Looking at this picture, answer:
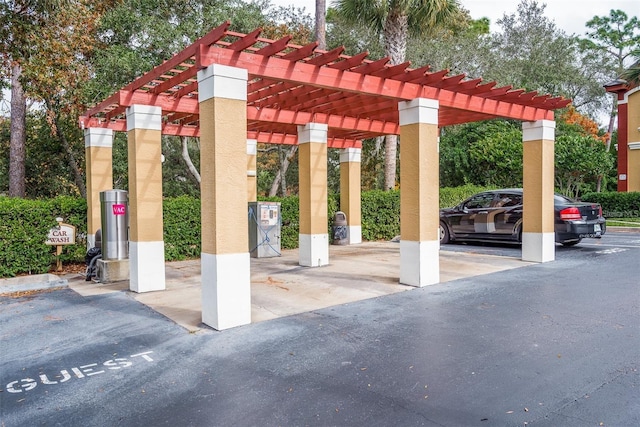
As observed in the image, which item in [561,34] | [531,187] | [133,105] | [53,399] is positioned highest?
[561,34]

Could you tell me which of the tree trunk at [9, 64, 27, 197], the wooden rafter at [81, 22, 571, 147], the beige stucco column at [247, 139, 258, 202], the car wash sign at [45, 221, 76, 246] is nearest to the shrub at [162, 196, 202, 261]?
the wooden rafter at [81, 22, 571, 147]

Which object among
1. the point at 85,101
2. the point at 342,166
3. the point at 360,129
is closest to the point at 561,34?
the point at 342,166

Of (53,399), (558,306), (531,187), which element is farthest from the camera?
(531,187)

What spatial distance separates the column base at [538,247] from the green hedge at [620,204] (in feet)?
41.9

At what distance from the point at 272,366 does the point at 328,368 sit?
505 millimetres

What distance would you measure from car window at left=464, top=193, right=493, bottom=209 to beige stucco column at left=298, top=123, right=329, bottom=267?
4837 millimetres

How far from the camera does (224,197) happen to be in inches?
217

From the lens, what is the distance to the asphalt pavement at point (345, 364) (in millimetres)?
3369

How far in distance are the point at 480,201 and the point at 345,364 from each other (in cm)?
977

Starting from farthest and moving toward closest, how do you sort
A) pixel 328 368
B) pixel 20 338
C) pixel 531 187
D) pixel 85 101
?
pixel 85 101
pixel 531 187
pixel 20 338
pixel 328 368

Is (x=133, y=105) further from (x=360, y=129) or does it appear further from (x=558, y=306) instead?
(x=558, y=306)

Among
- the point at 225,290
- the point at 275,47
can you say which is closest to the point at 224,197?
the point at 225,290

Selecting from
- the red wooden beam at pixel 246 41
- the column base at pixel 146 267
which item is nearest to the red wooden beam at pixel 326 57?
the red wooden beam at pixel 246 41

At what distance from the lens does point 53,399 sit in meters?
3.73
